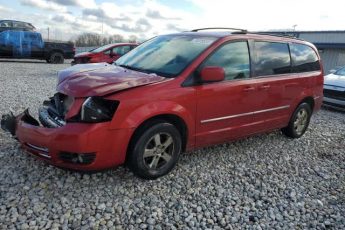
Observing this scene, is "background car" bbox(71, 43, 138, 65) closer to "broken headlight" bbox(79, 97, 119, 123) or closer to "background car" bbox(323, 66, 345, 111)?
"background car" bbox(323, 66, 345, 111)

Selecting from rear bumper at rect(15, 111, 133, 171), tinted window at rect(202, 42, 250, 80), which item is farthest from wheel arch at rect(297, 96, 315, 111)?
rear bumper at rect(15, 111, 133, 171)

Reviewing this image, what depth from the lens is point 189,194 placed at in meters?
3.83

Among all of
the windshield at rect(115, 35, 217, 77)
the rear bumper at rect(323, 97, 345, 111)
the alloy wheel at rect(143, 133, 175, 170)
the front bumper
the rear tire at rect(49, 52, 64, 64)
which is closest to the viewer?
the front bumper

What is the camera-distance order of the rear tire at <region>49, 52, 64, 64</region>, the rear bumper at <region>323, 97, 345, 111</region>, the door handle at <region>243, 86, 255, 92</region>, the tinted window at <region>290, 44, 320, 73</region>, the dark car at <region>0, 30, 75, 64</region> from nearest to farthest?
the door handle at <region>243, 86, 255, 92</region> < the tinted window at <region>290, 44, 320, 73</region> < the rear bumper at <region>323, 97, 345, 111</region> < the dark car at <region>0, 30, 75, 64</region> < the rear tire at <region>49, 52, 64, 64</region>

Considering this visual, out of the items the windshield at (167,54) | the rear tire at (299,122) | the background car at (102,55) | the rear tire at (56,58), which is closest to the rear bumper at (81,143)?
the windshield at (167,54)

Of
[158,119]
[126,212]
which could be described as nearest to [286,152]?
[158,119]

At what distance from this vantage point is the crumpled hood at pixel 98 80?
359cm

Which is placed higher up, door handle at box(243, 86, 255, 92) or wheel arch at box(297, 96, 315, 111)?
door handle at box(243, 86, 255, 92)

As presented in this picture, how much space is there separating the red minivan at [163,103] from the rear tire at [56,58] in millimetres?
15812

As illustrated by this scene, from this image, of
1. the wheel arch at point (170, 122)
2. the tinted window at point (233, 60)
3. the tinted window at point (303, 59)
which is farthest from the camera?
the tinted window at point (303, 59)

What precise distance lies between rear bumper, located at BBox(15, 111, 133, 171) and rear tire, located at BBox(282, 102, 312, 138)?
3.57 m

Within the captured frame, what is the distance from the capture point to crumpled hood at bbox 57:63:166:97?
359 cm

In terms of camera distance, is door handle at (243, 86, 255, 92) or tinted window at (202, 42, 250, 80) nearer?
tinted window at (202, 42, 250, 80)

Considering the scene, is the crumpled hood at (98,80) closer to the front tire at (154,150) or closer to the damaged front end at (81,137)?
the damaged front end at (81,137)
